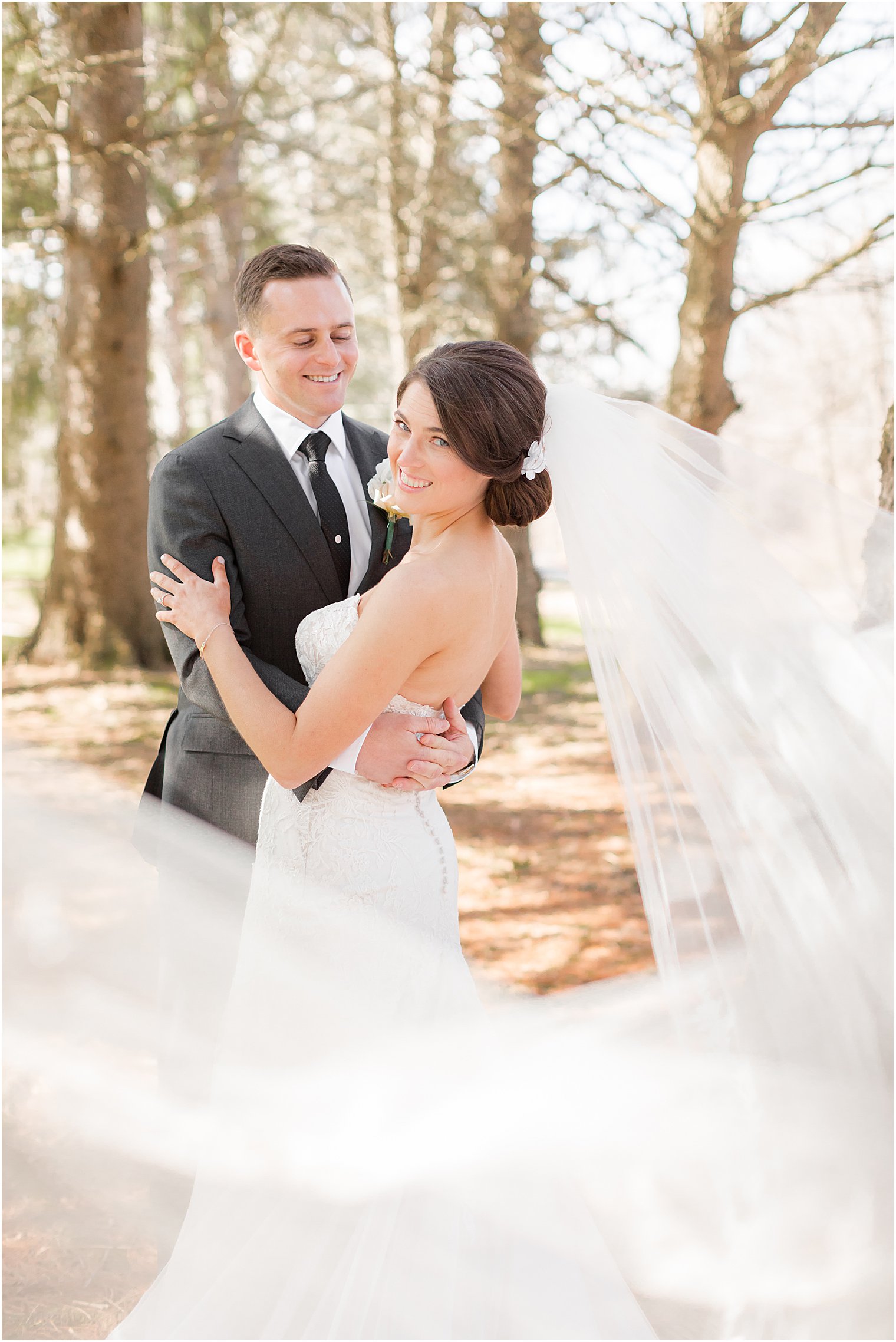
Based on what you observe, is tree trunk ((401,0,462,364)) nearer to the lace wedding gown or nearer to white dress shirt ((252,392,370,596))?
white dress shirt ((252,392,370,596))

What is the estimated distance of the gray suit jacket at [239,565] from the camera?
95.1 inches

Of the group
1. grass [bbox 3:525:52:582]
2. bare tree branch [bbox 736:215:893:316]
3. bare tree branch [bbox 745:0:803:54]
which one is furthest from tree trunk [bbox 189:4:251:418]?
bare tree branch [bbox 745:0:803:54]

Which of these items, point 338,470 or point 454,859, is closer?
point 454,859

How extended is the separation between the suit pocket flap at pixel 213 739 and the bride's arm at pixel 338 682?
17.4 inches

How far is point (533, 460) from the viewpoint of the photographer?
2109 mm

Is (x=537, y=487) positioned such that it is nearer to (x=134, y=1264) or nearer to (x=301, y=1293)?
(x=301, y=1293)

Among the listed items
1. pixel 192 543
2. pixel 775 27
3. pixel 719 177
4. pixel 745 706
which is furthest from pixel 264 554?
pixel 719 177

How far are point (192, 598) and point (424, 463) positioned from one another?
615mm

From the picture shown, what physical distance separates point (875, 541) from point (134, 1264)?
2.55 meters

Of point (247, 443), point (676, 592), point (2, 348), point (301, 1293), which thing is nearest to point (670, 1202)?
point (301, 1293)

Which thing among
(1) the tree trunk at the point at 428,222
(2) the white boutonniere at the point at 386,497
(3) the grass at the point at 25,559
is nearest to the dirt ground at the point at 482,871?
(2) the white boutonniere at the point at 386,497

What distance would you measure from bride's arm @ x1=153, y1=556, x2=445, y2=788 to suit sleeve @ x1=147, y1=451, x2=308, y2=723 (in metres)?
0.17

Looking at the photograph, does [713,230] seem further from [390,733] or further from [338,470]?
[390,733]

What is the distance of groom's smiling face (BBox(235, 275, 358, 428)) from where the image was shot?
98.3 inches
